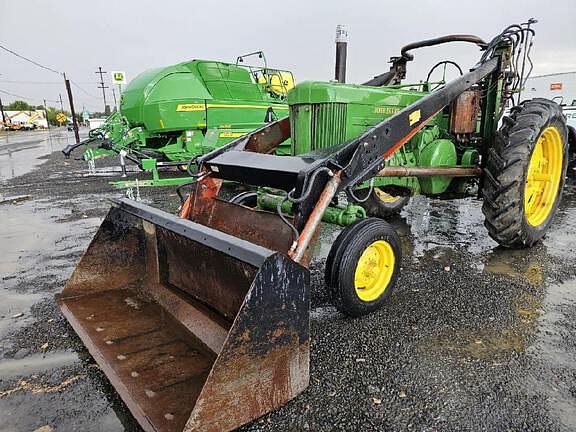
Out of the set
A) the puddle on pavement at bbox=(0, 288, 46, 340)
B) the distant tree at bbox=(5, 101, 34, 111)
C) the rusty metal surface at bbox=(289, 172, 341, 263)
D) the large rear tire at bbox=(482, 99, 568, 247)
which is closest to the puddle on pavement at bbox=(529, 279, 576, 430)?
the large rear tire at bbox=(482, 99, 568, 247)

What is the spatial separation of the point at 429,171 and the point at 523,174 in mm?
794

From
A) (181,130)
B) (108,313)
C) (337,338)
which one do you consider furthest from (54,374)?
(181,130)

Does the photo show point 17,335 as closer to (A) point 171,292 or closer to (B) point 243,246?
(A) point 171,292

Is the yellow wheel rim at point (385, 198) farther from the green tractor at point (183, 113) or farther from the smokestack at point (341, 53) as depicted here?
the green tractor at point (183, 113)

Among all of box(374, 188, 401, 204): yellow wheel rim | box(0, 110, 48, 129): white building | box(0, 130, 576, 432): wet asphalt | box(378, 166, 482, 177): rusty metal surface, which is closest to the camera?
box(0, 130, 576, 432): wet asphalt

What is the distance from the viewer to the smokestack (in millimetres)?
5906

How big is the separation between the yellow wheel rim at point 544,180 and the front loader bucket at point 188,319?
351cm

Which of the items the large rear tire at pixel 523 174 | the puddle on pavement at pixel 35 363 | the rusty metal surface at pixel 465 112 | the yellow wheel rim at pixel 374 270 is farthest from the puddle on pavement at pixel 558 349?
the puddle on pavement at pixel 35 363

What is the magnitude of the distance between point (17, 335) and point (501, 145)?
4.18m

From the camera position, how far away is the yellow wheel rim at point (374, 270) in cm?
279

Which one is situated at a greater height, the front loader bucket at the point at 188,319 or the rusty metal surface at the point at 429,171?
the rusty metal surface at the point at 429,171

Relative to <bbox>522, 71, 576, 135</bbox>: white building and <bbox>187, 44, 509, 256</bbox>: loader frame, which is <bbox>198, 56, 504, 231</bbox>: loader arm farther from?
<bbox>522, 71, 576, 135</bbox>: white building

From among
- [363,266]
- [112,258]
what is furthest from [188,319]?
[363,266]

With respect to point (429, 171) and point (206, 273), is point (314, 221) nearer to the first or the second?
point (206, 273)
